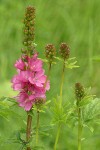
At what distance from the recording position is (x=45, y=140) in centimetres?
413

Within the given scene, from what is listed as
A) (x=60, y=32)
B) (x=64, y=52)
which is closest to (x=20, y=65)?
(x=64, y=52)

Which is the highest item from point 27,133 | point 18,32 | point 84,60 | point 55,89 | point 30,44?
point 18,32

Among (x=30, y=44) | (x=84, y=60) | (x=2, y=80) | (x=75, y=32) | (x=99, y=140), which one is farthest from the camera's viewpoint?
(x=75, y=32)

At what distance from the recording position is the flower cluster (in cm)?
217

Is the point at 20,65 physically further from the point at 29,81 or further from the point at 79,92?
the point at 79,92

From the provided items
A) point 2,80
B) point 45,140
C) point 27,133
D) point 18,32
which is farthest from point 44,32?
point 27,133

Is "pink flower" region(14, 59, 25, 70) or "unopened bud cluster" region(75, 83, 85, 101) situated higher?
"pink flower" region(14, 59, 25, 70)

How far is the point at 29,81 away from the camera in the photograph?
2.19m

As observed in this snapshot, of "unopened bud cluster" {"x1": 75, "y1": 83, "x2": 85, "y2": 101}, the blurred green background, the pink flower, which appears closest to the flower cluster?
the pink flower

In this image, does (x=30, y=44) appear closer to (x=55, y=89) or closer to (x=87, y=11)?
(x=55, y=89)

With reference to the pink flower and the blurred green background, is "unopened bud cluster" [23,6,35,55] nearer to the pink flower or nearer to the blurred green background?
the pink flower

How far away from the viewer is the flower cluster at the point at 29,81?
7.12 ft

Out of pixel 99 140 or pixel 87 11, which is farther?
pixel 87 11

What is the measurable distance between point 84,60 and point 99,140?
4.79ft
